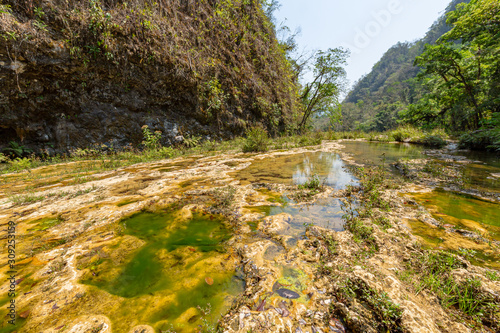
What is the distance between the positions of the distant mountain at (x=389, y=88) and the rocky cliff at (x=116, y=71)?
15719 mm

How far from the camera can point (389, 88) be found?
58781 mm

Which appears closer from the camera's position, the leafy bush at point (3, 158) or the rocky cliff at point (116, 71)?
the leafy bush at point (3, 158)

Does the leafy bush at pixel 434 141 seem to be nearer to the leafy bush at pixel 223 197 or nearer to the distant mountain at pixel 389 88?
the distant mountain at pixel 389 88

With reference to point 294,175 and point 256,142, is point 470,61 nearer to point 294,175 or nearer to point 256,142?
point 256,142

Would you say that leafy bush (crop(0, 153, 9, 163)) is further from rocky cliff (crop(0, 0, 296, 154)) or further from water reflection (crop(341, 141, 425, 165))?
water reflection (crop(341, 141, 425, 165))

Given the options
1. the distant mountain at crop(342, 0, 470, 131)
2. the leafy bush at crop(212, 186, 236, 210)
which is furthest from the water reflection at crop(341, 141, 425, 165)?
the distant mountain at crop(342, 0, 470, 131)

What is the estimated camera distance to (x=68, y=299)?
53.2 inches

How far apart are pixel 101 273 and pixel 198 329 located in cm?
116

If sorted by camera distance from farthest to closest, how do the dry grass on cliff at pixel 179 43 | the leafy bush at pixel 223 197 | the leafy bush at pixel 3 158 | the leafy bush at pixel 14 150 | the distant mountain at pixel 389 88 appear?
the distant mountain at pixel 389 88
the leafy bush at pixel 14 150
the dry grass on cliff at pixel 179 43
the leafy bush at pixel 3 158
the leafy bush at pixel 223 197

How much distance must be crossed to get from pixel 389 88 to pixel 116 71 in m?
77.6

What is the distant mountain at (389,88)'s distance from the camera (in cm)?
4426

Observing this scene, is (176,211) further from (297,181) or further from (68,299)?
(297,181)

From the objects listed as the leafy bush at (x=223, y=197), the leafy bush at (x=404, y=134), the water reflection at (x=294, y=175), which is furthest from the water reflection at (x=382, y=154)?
the leafy bush at (x=223, y=197)

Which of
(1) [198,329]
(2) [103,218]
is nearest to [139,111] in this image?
(2) [103,218]
